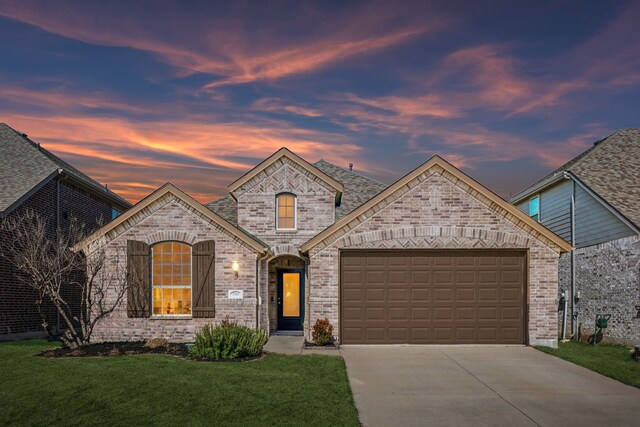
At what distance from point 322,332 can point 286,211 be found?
5617mm

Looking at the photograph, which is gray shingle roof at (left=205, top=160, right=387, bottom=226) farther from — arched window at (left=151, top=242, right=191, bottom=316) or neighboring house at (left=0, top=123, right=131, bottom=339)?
neighboring house at (left=0, top=123, right=131, bottom=339)

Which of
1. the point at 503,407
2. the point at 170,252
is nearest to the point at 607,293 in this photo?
the point at 503,407

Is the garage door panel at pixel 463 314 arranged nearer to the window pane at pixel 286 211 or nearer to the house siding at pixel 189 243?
the house siding at pixel 189 243

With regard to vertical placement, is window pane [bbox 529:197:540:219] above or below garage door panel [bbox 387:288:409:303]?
above

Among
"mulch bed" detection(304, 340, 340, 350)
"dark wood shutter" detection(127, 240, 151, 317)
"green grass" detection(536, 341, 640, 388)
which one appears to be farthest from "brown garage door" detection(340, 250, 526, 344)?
"dark wood shutter" detection(127, 240, 151, 317)

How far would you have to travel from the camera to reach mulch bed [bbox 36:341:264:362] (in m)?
13.6

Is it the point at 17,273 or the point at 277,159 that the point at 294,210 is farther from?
the point at 17,273

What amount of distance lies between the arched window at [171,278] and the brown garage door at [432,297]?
488 cm

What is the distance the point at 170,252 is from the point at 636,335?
47.4ft

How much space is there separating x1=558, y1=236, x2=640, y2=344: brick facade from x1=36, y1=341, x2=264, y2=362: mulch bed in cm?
1129

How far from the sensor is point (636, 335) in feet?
52.9

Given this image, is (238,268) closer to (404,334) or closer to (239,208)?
(239,208)

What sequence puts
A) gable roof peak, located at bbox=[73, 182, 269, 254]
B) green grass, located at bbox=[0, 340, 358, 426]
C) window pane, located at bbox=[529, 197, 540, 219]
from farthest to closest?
window pane, located at bbox=[529, 197, 540, 219]
gable roof peak, located at bbox=[73, 182, 269, 254]
green grass, located at bbox=[0, 340, 358, 426]

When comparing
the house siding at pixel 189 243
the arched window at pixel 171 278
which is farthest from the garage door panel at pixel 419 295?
the arched window at pixel 171 278
